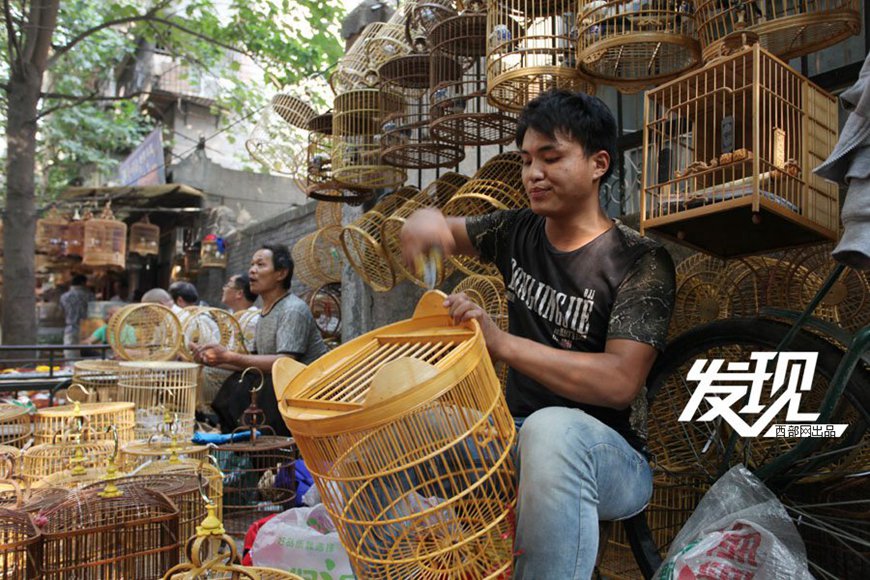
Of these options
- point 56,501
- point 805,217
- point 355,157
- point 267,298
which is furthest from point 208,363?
point 805,217

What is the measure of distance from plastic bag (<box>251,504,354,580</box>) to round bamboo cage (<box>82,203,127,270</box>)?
33.3 ft

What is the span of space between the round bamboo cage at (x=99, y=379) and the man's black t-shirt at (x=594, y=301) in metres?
3.63

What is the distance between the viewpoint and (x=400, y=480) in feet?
4.52

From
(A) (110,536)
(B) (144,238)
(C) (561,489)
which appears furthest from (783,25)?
(B) (144,238)

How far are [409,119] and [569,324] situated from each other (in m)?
3.23

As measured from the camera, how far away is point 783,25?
2.30 meters

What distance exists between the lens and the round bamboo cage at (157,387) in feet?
14.2

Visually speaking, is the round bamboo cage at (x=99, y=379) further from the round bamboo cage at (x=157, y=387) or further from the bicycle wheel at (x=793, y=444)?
the bicycle wheel at (x=793, y=444)

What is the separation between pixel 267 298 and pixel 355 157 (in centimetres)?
121

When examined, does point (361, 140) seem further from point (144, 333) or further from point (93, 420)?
point (93, 420)

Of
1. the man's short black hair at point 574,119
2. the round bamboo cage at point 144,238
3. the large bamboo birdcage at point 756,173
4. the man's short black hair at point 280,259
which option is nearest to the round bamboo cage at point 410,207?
the man's short black hair at point 280,259

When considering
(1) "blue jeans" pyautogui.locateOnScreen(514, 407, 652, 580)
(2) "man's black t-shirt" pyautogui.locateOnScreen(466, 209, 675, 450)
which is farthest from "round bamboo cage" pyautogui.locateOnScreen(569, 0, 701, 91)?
(1) "blue jeans" pyautogui.locateOnScreen(514, 407, 652, 580)

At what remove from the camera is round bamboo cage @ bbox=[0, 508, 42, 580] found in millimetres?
1746

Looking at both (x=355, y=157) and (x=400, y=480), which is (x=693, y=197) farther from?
(x=355, y=157)
